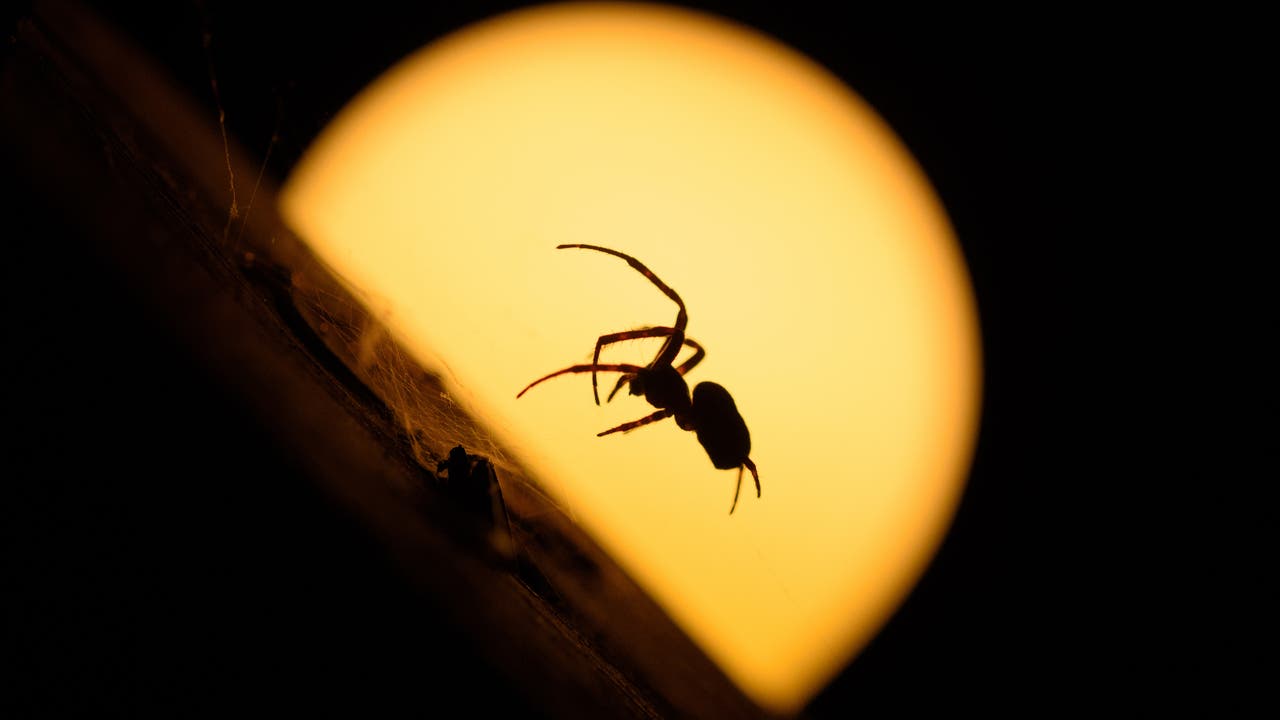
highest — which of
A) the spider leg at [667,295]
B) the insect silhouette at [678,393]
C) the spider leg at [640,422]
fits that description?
the spider leg at [667,295]

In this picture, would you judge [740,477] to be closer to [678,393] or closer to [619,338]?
[678,393]

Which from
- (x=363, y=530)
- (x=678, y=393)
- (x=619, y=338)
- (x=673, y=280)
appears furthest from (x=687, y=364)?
(x=363, y=530)

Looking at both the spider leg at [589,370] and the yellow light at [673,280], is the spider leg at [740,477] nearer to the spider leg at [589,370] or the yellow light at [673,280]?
the yellow light at [673,280]

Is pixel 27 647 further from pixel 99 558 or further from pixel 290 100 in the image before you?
pixel 290 100

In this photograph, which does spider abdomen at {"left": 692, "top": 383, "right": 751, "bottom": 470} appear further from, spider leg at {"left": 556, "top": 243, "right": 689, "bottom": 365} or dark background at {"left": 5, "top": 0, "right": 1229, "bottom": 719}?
dark background at {"left": 5, "top": 0, "right": 1229, "bottom": 719}

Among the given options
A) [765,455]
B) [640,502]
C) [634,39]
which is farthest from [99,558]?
[634,39]

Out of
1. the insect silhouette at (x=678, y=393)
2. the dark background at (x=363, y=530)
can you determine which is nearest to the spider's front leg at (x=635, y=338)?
the insect silhouette at (x=678, y=393)
